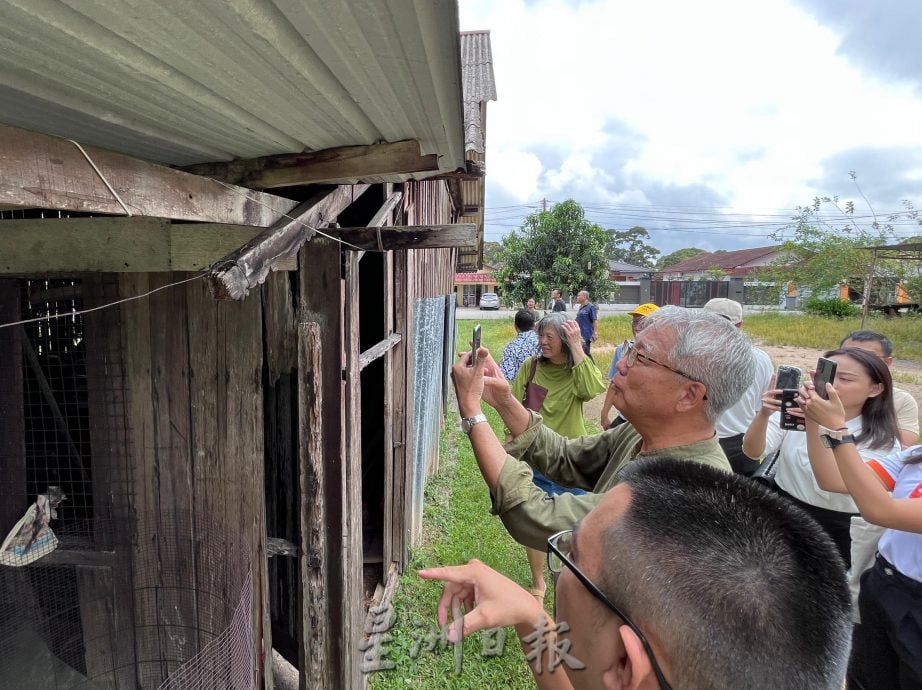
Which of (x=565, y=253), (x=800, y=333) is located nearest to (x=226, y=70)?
(x=565, y=253)

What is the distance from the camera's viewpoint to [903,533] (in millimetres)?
1970

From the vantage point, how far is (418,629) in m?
3.37

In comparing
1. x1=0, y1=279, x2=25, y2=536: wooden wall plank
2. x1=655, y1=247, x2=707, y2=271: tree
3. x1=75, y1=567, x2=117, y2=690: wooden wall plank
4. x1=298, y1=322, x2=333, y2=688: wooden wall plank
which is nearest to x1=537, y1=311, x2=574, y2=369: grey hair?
x1=298, y1=322, x2=333, y2=688: wooden wall plank

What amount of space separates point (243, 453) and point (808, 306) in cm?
2982

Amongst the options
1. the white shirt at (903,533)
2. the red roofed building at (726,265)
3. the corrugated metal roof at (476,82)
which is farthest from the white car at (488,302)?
the white shirt at (903,533)

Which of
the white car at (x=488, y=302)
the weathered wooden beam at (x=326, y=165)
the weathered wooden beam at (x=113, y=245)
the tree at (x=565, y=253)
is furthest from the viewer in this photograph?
the white car at (x=488, y=302)

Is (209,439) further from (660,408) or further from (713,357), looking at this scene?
(713,357)

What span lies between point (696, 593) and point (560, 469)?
1227mm

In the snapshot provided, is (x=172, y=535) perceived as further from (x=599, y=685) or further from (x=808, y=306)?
(x=808, y=306)

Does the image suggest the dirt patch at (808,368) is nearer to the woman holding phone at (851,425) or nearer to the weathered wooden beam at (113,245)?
the woman holding phone at (851,425)

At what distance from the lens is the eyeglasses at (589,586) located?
0.77 m

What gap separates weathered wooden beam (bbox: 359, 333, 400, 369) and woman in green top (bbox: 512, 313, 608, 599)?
42.8 inches

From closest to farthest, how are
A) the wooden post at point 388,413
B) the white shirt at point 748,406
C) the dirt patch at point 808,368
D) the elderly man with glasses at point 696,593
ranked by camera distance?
the elderly man with glasses at point 696,593
the wooden post at point 388,413
the white shirt at point 748,406
the dirt patch at point 808,368

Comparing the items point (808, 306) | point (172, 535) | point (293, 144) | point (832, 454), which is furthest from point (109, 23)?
point (808, 306)
